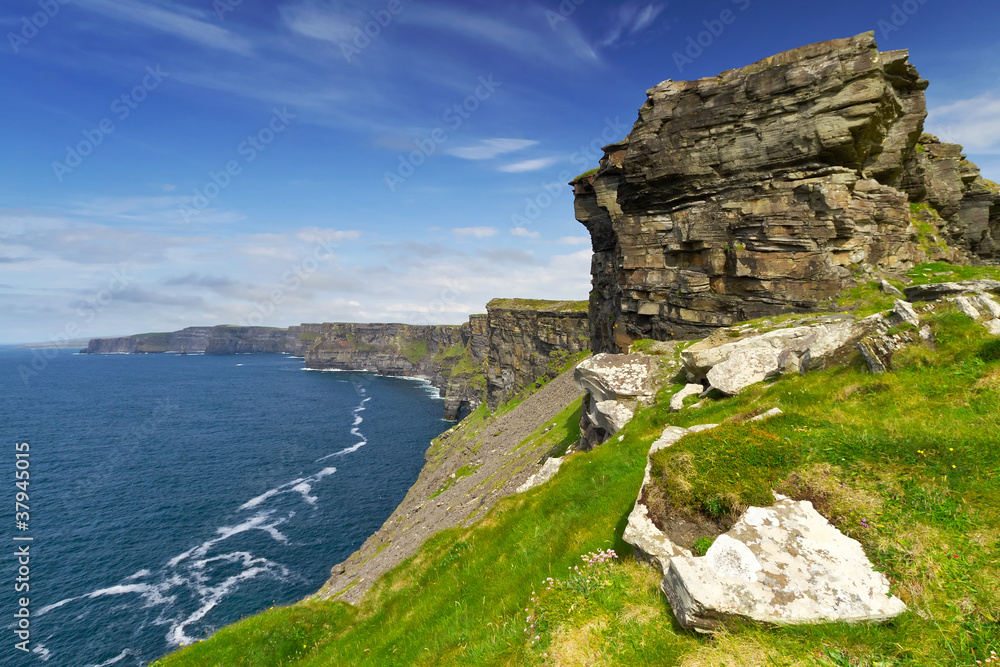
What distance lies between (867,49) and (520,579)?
3860 centimetres

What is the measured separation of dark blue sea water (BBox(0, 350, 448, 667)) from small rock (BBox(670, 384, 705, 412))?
159ft

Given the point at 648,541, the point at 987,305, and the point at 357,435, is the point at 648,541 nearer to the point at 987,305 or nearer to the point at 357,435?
the point at 987,305

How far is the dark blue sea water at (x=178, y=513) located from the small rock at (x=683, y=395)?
48.4m

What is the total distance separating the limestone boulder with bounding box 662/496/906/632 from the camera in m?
6.16

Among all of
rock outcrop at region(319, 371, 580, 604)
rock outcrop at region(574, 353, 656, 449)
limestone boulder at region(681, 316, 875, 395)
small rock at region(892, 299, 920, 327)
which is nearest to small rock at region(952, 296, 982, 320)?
small rock at region(892, 299, 920, 327)

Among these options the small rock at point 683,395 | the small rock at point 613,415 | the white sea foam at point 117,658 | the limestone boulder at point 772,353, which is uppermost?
the limestone boulder at point 772,353

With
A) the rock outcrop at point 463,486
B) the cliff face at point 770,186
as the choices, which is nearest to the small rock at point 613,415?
the rock outcrop at point 463,486

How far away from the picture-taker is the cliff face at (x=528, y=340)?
340 feet

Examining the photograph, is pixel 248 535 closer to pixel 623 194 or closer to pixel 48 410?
pixel 623 194

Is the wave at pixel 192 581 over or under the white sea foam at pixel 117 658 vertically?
over

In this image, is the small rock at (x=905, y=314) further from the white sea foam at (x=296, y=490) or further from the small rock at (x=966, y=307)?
the white sea foam at (x=296, y=490)

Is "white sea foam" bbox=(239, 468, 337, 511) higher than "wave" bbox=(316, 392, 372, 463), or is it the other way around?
"wave" bbox=(316, 392, 372, 463)

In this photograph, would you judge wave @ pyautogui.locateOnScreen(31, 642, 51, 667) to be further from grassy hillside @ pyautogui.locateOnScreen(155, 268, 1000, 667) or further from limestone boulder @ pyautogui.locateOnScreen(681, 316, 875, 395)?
limestone boulder @ pyautogui.locateOnScreen(681, 316, 875, 395)

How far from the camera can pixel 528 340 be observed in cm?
11719
